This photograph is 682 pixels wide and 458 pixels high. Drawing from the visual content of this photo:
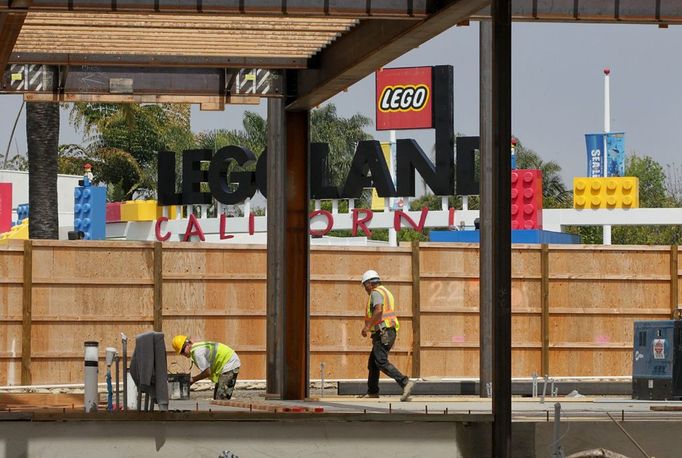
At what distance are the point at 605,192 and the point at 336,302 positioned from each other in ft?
97.1

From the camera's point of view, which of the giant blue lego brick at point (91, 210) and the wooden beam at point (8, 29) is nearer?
the wooden beam at point (8, 29)

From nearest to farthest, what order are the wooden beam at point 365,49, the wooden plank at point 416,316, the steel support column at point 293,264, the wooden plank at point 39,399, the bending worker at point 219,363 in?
the wooden beam at point 365,49
the wooden plank at point 39,399
the bending worker at point 219,363
the steel support column at point 293,264
the wooden plank at point 416,316

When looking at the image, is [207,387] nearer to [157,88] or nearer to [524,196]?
[157,88]

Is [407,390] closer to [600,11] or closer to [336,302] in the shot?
[336,302]

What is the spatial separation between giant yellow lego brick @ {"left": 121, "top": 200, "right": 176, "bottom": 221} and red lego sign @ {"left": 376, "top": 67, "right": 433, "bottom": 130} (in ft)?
35.6

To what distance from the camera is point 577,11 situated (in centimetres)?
1570

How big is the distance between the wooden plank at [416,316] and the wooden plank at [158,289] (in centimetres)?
476

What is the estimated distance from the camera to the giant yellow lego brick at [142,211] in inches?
2451

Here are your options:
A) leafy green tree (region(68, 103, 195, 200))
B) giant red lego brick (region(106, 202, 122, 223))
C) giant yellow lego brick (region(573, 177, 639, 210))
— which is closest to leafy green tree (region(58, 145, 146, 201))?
leafy green tree (region(68, 103, 195, 200))

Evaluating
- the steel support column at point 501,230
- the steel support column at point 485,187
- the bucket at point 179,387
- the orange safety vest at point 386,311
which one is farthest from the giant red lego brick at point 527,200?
the steel support column at point 501,230

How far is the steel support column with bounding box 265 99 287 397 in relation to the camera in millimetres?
20625

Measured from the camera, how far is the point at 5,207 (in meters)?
62.7

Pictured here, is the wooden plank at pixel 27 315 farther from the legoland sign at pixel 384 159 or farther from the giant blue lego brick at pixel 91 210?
the giant blue lego brick at pixel 91 210

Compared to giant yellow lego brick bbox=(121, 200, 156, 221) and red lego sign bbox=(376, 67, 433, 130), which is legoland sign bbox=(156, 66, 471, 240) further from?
giant yellow lego brick bbox=(121, 200, 156, 221)
